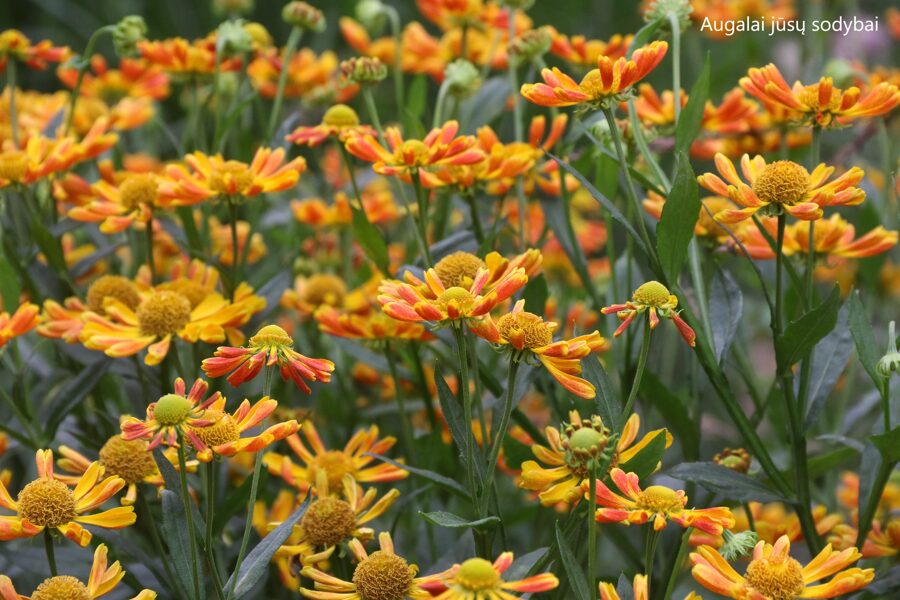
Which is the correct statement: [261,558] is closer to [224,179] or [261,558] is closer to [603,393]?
[603,393]

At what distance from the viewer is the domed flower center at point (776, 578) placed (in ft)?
2.47

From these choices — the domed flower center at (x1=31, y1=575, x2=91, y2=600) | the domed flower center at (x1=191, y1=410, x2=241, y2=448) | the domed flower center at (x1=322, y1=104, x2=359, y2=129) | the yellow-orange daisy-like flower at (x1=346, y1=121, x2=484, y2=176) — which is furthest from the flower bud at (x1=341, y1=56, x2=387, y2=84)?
the domed flower center at (x1=31, y1=575, x2=91, y2=600)

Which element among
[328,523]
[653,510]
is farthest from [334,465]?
[653,510]

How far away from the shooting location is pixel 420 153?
101 centimetres

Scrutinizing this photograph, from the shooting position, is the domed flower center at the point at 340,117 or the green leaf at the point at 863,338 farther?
the domed flower center at the point at 340,117

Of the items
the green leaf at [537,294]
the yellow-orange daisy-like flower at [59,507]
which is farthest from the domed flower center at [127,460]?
the green leaf at [537,294]

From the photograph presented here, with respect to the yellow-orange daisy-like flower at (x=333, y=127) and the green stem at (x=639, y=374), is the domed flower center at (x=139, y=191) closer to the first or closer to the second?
the yellow-orange daisy-like flower at (x=333, y=127)

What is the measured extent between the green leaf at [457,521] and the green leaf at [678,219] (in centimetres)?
25

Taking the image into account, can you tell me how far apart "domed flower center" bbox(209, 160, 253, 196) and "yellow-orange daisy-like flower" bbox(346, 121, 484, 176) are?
0.40 feet

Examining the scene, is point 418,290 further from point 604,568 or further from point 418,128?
point 604,568

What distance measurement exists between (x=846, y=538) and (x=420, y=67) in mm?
839

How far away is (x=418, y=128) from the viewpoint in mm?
1119

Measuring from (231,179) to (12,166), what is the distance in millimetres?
251

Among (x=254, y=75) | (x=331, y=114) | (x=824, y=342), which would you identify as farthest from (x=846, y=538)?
(x=254, y=75)
